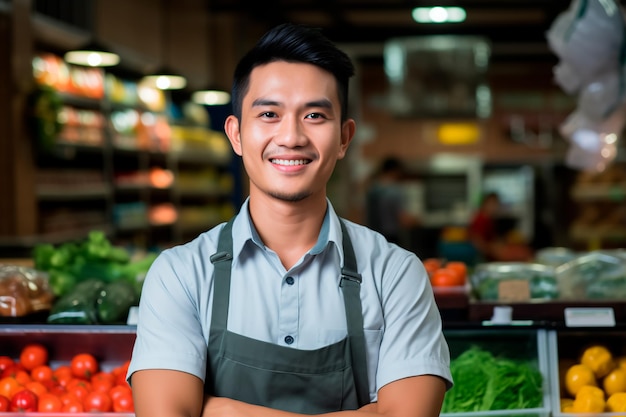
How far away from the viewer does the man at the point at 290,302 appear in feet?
6.62

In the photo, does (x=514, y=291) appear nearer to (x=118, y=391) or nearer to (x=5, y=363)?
(x=118, y=391)

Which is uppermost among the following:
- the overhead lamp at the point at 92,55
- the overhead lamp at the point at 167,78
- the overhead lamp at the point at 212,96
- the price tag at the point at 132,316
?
the overhead lamp at the point at 212,96

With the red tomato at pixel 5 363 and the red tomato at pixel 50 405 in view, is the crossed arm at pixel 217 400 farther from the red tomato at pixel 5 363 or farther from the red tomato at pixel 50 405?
the red tomato at pixel 5 363

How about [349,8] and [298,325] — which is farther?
[349,8]

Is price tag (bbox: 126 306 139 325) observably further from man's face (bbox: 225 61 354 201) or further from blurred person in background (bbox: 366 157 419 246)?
blurred person in background (bbox: 366 157 419 246)

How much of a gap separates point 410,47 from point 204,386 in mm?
10206

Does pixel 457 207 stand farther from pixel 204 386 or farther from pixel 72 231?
pixel 204 386

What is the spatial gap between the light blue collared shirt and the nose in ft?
0.81

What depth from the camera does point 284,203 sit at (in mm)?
2096

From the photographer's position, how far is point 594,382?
2.87 m

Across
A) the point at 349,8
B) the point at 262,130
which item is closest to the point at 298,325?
the point at 262,130

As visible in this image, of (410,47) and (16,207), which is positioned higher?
(410,47)

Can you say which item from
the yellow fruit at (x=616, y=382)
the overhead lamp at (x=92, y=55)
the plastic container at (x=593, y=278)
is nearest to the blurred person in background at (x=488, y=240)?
the overhead lamp at (x=92, y=55)

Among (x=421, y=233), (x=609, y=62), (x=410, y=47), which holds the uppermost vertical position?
(x=410, y=47)
